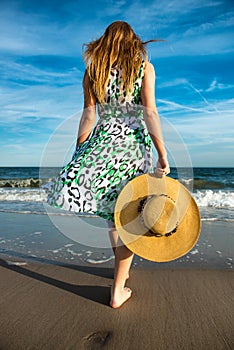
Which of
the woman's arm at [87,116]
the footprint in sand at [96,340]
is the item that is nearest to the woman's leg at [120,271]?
the footprint in sand at [96,340]

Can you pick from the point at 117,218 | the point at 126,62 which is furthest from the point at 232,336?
the point at 126,62

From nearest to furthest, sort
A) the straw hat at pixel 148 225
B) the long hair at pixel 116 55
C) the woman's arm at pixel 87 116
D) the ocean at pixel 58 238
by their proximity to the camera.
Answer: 1. the straw hat at pixel 148 225
2. the long hair at pixel 116 55
3. the woman's arm at pixel 87 116
4. the ocean at pixel 58 238

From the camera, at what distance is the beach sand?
1.91 meters

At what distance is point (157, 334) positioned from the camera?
198cm

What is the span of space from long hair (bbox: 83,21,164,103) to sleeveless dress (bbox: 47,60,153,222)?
0.04 m

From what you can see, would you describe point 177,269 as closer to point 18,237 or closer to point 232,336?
point 232,336

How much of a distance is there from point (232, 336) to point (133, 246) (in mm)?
754

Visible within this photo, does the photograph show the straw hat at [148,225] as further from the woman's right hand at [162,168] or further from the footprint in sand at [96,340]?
the footprint in sand at [96,340]

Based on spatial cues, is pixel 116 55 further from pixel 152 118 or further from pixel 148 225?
pixel 148 225

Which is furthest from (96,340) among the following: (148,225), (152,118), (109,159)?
(152,118)

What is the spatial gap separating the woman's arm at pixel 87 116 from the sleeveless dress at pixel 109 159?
6 cm

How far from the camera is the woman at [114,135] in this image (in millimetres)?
2330

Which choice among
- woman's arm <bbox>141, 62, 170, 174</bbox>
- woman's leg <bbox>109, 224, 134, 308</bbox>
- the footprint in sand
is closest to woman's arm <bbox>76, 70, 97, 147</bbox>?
woman's arm <bbox>141, 62, 170, 174</bbox>

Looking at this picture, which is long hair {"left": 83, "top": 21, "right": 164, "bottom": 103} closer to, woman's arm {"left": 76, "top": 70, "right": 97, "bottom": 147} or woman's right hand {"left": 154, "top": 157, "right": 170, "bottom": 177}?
woman's arm {"left": 76, "top": 70, "right": 97, "bottom": 147}
